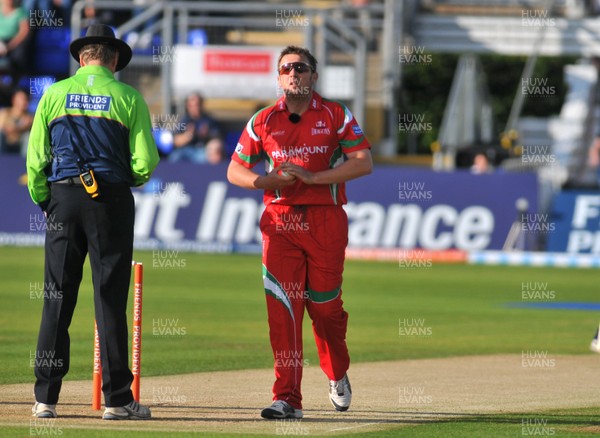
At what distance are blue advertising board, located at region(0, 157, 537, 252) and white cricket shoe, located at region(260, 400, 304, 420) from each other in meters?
18.9

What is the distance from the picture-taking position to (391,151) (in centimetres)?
3269

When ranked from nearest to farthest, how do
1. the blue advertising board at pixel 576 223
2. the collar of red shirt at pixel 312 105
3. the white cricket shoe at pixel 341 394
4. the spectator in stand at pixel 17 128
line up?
the collar of red shirt at pixel 312 105 < the white cricket shoe at pixel 341 394 < the blue advertising board at pixel 576 223 < the spectator in stand at pixel 17 128

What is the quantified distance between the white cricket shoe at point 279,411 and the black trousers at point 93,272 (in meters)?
0.92

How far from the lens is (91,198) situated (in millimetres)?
8867

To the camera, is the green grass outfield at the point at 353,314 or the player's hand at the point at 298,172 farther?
the green grass outfield at the point at 353,314

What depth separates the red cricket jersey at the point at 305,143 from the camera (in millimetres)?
9367

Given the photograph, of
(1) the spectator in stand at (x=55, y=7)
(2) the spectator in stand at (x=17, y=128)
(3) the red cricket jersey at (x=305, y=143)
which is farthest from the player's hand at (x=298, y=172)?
(1) the spectator in stand at (x=55, y=7)

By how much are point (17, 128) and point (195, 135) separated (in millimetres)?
4209

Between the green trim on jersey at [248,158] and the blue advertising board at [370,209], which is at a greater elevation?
the green trim on jersey at [248,158]

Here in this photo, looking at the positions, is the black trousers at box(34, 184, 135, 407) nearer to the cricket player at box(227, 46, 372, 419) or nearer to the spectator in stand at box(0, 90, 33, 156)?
the cricket player at box(227, 46, 372, 419)

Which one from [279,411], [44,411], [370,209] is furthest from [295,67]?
[370,209]

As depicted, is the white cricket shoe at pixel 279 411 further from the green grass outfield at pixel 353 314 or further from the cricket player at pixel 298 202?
the green grass outfield at pixel 353 314

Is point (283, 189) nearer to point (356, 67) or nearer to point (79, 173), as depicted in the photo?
point (79, 173)

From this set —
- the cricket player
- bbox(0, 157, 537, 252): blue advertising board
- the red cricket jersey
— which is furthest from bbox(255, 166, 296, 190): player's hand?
bbox(0, 157, 537, 252): blue advertising board
